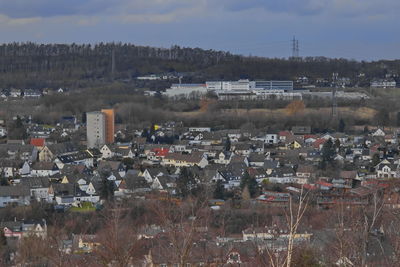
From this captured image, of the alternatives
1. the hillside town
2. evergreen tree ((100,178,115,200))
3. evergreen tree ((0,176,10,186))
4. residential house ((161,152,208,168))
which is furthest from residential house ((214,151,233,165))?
evergreen tree ((0,176,10,186))

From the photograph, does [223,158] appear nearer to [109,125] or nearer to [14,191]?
[109,125]

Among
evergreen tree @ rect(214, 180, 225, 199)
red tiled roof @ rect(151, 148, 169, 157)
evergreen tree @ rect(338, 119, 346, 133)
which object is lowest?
evergreen tree @ rect(214, 180, 225, 199)

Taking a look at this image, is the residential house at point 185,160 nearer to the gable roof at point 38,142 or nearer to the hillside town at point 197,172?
the hillside town at point 197,172

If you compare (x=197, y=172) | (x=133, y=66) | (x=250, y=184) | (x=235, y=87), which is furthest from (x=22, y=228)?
(x=133, y=66)

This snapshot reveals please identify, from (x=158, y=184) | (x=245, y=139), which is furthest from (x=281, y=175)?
(x=245, y=139)

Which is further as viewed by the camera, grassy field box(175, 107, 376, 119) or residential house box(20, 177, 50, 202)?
grassy field box(175, 107, 376, 119)

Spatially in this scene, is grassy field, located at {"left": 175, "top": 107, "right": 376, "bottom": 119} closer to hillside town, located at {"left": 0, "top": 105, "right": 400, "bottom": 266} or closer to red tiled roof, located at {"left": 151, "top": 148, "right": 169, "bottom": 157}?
hillside town, located at {"left": 0, "top": 105, "right": 400, "bottom": 266}

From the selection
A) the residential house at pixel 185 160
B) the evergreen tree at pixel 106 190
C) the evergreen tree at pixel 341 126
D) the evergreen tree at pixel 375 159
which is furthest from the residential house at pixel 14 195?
the evergreen tree at pixel 341 126
